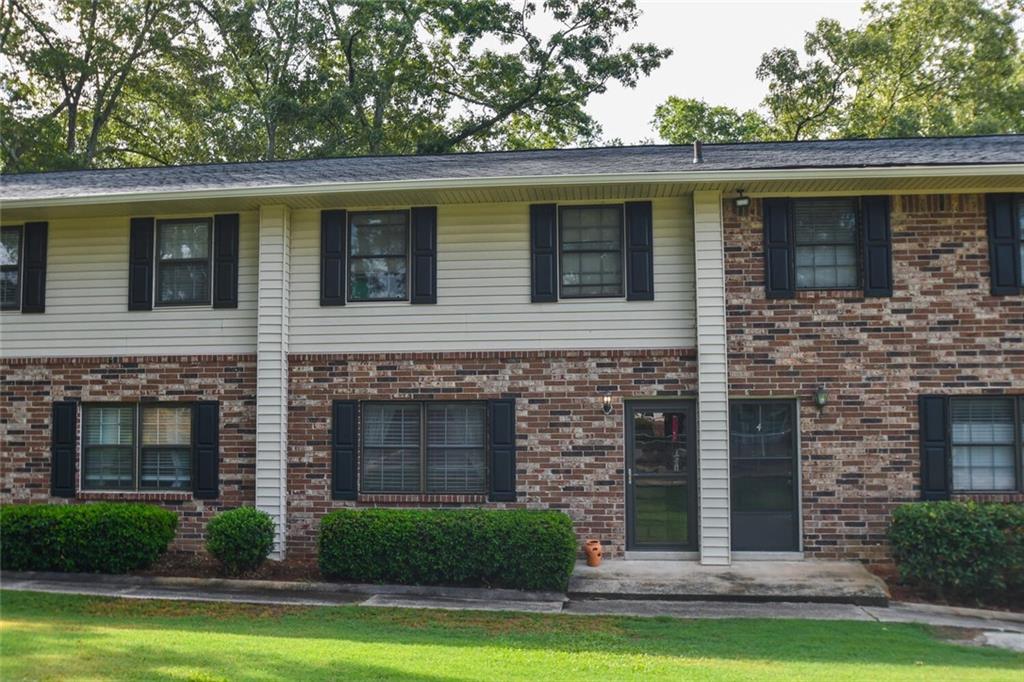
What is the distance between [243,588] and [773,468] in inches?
252

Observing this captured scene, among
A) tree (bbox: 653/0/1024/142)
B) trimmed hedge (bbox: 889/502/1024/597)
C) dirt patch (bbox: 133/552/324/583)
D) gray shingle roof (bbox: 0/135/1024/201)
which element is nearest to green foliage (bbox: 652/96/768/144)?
tree (bbox: 653/0/1024/142)

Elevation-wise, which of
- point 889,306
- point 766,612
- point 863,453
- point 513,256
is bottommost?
point 766,612

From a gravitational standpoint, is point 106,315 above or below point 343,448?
above

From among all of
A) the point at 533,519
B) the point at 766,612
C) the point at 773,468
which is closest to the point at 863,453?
the point at 773,468

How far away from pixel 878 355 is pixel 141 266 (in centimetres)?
957

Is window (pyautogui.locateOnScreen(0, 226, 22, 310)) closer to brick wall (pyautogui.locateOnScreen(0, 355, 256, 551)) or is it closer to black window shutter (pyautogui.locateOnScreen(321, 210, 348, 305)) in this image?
brick wall (pyautogui.locateOnScreen(0, 355, 256, 551))

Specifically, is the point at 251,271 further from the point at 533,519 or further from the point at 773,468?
the point at 773,468

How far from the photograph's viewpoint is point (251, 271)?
12.0 m

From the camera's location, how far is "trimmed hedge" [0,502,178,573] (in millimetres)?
10617

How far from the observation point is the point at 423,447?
11.5 meters

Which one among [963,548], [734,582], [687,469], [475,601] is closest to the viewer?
[963,548]

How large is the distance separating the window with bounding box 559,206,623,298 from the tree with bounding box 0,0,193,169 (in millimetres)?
19141

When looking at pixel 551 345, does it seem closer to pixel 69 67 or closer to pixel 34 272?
pixel 34 272

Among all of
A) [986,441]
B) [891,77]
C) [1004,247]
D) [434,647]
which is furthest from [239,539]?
[891,77]
